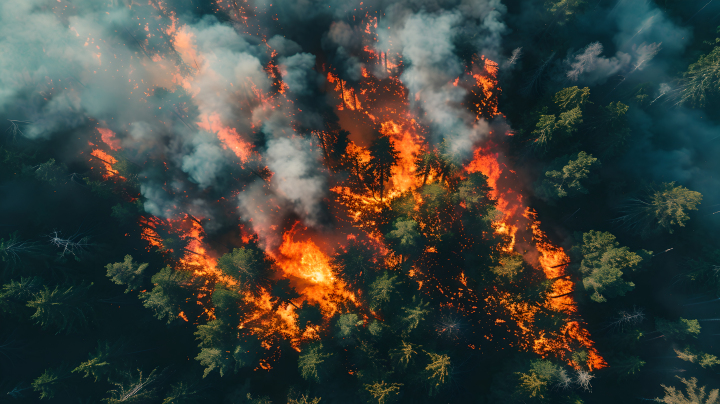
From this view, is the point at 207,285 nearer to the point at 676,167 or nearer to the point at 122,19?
the point at 122,19

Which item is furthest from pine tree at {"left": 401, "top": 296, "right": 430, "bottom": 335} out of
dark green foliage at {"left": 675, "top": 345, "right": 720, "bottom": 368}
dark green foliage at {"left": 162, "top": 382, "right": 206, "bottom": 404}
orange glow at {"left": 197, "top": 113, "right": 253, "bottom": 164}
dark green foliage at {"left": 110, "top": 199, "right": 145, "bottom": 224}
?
dark green foliage at {"left": 110, "top": 199, "right": 145, "bottom": 224}

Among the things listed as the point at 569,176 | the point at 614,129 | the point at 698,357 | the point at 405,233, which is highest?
the point at 614,129

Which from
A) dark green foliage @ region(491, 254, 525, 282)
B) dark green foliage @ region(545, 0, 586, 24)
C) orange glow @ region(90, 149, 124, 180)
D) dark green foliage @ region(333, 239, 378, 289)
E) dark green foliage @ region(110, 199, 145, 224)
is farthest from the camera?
orange glow @ region(90, 149, 124, 180)

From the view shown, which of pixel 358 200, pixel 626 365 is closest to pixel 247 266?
pixel 358 200

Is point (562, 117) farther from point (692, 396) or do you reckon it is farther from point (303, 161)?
point (692, 396)

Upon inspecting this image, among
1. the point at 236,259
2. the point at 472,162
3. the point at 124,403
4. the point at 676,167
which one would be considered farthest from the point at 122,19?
the point at 676,167

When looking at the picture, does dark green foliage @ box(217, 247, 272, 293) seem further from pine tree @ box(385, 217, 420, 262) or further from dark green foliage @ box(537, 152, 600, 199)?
dark green foliage @ box(537, 152, 600, 199)

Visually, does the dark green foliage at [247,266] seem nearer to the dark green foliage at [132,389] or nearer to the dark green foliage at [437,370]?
the dark green foliage at [132,389]
